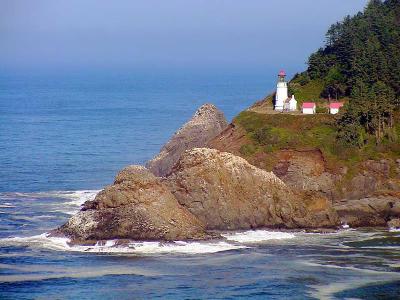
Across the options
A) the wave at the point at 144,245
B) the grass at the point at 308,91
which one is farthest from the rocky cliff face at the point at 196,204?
the grass at the point at 308,91

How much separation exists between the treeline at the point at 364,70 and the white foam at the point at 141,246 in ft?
62.8

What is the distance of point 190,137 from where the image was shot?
96.9 metres

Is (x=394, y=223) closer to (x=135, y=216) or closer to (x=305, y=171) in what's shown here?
(x=305, y=171)

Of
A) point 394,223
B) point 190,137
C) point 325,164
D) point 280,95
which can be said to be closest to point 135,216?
point 325,164

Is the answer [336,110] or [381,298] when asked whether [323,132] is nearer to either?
[336,110]

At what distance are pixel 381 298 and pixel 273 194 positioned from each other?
1814 cm

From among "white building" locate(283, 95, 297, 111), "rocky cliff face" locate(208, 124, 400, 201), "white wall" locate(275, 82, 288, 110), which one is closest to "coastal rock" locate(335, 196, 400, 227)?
"rocky cliff face" locate(208, 124, 400, 201)

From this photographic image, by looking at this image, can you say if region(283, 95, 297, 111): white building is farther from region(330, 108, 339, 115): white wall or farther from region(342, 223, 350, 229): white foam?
region(342, 223, 350, 229): white foam

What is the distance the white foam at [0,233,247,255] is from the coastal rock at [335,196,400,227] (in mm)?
10184

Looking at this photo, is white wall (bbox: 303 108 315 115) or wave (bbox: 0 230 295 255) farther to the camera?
white wall (bbox: 303 108 315 115)

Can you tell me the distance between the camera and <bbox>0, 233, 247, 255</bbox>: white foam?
221ft

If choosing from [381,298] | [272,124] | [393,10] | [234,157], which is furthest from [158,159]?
[381,298]

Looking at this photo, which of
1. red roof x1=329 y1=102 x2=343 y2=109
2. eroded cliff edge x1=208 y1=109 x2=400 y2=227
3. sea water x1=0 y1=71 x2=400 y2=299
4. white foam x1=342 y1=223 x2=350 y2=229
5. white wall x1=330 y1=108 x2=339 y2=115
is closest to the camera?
sea water x1=0 y1=71 x2=400 y2=299

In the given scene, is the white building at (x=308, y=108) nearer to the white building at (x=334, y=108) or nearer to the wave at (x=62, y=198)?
A: the white building at (x=334, y=108)
